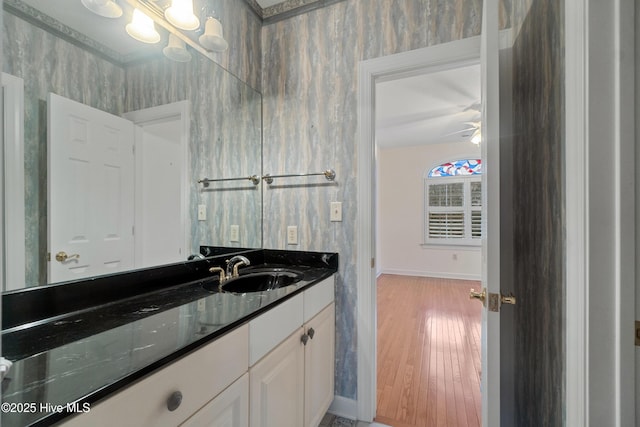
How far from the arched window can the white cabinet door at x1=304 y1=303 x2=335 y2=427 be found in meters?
4.22

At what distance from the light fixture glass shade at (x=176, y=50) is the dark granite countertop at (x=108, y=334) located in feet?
3.39

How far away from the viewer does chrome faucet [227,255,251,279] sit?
59.4 inches

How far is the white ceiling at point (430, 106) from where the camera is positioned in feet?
9.00

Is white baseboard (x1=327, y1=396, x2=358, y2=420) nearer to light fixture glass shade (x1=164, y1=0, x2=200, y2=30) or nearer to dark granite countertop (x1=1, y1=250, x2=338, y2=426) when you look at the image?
dark granite countertop (x1=1, y1=250, x2=338, y2=426)

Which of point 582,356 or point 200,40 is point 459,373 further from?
point 200,40

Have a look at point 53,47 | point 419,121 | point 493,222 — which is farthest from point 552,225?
point 419,121

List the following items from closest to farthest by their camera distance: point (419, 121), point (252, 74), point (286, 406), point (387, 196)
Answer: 1. point (286, 406)
2. point (252, 74)
3. point (419, 121)
4. point (387, 196)

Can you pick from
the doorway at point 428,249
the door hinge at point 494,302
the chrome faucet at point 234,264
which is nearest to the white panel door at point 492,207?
the door hinge at point 494,302

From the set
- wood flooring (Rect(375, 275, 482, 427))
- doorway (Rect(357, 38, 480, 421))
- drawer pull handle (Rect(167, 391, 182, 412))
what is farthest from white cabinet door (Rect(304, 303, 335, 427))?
drawer pull handle (Rect(167, 391, 182, 412))

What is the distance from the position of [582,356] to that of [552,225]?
0.41 m

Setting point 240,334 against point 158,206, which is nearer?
point 240,334

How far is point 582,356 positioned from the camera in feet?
2.31

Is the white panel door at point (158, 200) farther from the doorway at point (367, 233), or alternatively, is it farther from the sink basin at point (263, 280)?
the doorway at point (367, 233)

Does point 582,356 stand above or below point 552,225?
below
